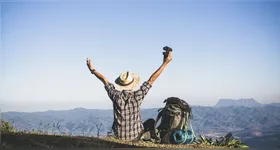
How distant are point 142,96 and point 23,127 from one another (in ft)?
8.17

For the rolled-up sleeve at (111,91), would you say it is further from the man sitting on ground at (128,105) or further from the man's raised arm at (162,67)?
the man's raised arm at (162,67)

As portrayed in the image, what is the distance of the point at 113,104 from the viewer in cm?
925

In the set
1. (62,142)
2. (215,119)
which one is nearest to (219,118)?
(215,119)

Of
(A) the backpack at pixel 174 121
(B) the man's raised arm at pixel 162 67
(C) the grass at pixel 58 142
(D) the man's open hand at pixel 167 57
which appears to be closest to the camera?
(C) the grass at pixel 58 142

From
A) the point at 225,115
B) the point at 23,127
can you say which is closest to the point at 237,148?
the point at 23,127

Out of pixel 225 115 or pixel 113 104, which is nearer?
pixel 113 104

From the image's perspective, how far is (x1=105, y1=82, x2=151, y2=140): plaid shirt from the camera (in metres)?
9.10

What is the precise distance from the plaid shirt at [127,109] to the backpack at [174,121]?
521mm

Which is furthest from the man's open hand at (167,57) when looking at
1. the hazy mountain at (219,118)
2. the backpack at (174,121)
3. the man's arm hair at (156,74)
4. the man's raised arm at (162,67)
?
the hazy mountain at (219,118)

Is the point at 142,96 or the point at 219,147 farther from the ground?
the point at 142,96

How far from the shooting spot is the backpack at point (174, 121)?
8961 millimetres

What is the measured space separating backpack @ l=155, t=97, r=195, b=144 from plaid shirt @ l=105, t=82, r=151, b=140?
52 centimetres

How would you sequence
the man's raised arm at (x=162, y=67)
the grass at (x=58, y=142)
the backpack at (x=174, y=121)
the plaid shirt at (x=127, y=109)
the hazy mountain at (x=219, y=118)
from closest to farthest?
the grass at (x=58, y=142) < the backpack at (x=174, y=121) < the plaid shirt at (x=127, y=109) < the man's raised arm at (x=162, y=67) < the hazy mountain at (x=219, y=118)

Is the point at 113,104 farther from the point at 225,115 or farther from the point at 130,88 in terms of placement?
the point at 225,115
